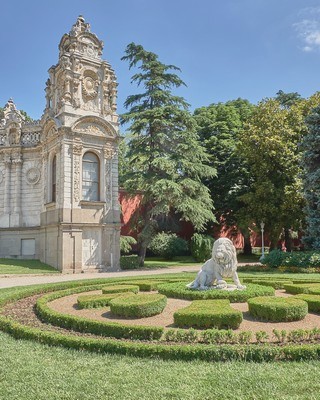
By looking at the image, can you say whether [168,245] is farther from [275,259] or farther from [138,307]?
[138,307]

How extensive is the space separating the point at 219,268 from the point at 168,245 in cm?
2334

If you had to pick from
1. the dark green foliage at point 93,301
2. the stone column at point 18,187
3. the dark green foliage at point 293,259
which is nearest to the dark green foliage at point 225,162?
the dark green foliage at point 293,259

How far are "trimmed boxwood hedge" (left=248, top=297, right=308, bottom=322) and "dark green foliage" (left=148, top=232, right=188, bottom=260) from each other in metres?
25.6

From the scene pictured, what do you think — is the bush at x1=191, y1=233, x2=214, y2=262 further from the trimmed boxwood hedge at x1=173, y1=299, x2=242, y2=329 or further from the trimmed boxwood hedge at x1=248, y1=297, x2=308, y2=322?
the trimmed boxwood hedge at x1=173, y1=299, x2=242, y2=329

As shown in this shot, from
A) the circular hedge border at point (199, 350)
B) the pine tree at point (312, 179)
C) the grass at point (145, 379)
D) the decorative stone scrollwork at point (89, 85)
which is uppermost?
the decorative stone scrollwork at point (89, 85)

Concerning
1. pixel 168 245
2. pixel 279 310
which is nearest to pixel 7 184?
pixel 168 245

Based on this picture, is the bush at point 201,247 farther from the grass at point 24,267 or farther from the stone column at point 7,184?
the stone column at point 7,184

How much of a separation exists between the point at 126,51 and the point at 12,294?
2244 cm

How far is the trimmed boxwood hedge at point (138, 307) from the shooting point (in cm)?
935

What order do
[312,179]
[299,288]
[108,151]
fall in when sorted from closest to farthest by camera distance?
[299,288] < [312,179] < [108,151]

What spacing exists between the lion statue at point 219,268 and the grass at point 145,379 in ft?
17.7

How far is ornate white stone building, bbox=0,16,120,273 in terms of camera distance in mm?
25375

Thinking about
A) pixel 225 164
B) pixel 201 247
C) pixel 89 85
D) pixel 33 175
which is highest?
pixel 89 85

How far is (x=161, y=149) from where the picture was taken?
30.1 metres
